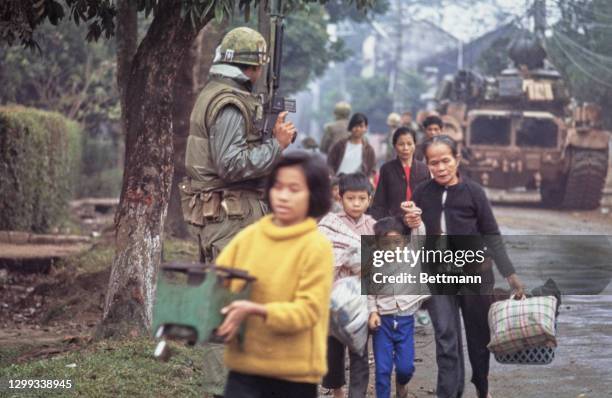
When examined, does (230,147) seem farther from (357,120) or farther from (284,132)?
(357,120)

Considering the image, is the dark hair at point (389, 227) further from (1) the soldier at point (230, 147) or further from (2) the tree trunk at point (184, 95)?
(2) the tree trunk at point (184, 95)

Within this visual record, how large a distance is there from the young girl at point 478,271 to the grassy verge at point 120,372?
148 cm

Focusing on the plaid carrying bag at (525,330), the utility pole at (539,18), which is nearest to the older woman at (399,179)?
the plaid carrying bag at (525,330)

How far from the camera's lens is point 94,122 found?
2908cm

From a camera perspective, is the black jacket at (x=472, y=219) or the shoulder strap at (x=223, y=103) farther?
the black jacket at (x=472, y=219)

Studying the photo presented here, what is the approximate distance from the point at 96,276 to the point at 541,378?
18.2 feet

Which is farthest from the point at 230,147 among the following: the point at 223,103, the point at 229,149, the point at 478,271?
the point at 478,271

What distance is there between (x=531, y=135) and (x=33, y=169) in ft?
40.2

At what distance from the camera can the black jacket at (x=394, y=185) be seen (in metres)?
8.89

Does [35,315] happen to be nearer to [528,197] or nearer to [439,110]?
[439,110]

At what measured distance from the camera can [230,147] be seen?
21.3 ft

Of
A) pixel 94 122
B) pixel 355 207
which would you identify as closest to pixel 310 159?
pixel 355 207

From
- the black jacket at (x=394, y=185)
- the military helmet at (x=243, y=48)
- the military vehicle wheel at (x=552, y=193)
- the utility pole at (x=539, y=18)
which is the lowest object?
the military vehicle wheel at (x=552, y=193)

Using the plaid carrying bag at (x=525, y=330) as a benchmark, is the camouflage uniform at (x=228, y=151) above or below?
above
